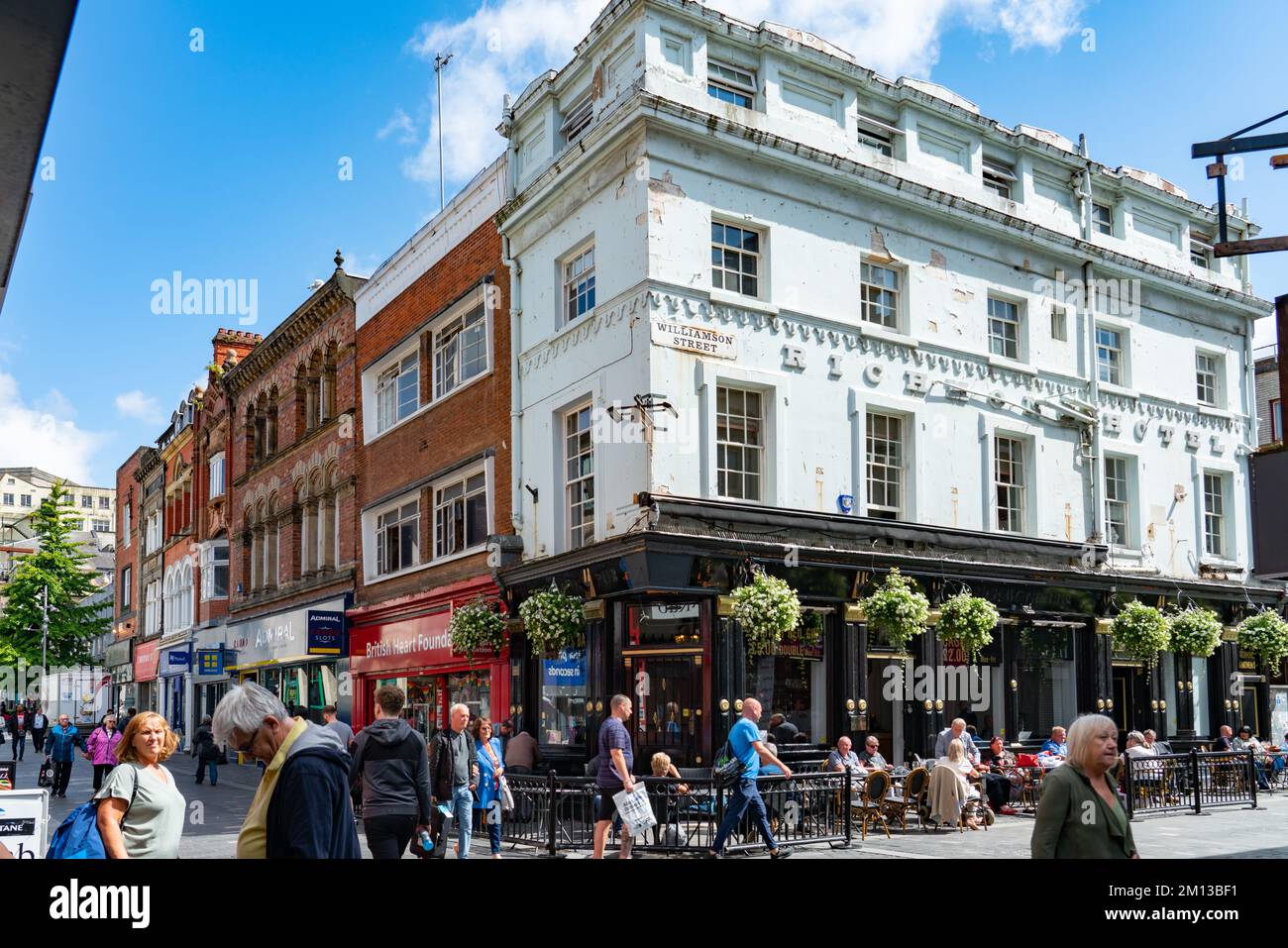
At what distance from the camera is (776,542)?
773 inches

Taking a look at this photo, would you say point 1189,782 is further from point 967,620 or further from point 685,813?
point 685,813

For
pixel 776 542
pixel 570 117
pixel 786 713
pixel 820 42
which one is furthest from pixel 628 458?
pixel 820 42

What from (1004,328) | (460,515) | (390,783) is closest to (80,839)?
(390,783)

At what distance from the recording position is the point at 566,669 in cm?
2119

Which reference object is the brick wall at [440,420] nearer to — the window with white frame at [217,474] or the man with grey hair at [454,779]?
the man with grey hair at [454,779]

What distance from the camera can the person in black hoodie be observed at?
30.9 feet

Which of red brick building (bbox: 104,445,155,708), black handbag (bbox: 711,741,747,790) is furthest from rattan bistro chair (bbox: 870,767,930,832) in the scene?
red brick building (bbox: 104,445,155,708)

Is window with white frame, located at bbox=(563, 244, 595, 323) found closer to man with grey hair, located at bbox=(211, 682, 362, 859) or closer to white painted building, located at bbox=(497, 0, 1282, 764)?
white painted building, located at bbox=(497, 0, 1282, 764)

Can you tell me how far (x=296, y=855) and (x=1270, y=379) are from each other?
35.9m

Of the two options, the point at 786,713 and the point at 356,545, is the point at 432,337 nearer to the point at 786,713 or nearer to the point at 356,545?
the point at 356,545

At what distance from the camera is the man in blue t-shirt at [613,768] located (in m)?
12.9

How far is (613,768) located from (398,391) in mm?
18314

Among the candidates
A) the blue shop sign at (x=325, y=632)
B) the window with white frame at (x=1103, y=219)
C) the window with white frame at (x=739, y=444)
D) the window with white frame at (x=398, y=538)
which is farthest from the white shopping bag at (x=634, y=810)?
the blue shop sign at (x=325, y=632)

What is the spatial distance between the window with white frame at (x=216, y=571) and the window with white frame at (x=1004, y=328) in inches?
1158
